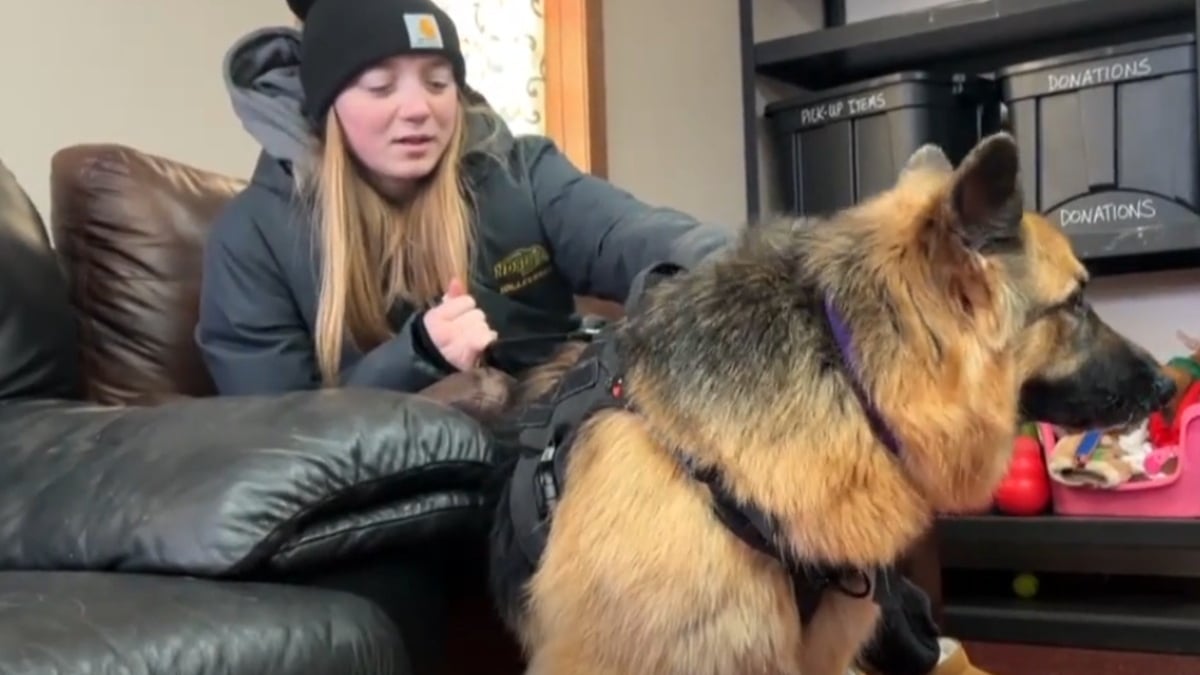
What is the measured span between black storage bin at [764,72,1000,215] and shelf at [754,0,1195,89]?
85 mm

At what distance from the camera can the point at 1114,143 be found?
2.29 m

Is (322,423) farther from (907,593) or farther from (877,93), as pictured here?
(877,93)

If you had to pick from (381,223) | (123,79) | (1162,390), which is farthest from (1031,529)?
(123,79)

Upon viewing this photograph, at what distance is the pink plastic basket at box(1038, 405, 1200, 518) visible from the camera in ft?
6.86

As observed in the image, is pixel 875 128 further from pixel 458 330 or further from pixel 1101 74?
pixel 458 330

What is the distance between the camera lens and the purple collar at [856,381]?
1.06m

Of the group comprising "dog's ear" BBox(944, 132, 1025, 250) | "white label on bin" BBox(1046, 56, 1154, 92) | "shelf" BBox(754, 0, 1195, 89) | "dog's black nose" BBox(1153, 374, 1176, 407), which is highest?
"shelf" BBox(754, 0, 1195, 89)

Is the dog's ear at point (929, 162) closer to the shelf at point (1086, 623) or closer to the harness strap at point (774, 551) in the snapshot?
the harness strap at point (774, 551)

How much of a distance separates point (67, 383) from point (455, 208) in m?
0.49

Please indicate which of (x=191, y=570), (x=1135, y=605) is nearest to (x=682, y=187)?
(x=1135, y=605)

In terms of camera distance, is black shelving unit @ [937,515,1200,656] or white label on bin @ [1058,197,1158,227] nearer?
black shelving unit @ [937,515,1200,656]

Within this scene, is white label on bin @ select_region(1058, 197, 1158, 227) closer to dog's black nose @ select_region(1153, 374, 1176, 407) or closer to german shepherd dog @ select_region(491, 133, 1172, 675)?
dog's black nose @ select_region(1153, 374, 1176, 407)

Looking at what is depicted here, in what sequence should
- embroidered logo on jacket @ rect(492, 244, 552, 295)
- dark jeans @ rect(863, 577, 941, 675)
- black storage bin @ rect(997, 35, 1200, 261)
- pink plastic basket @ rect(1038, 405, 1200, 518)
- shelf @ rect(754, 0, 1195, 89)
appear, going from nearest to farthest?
dark jeans @ rect(863, 577, 941, 675), embroidered logo on jacket @ rect(492, 244, 552, 295), pink plastic basket @ rect(1038, 405, 1200, 518), black storage bin @ rect(997, 35, 1200, 261), shelf @ rect(754, 0, 1195, 89)

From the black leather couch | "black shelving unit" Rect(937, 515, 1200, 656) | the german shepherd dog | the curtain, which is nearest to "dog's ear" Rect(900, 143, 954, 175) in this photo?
the german shepherd dog
